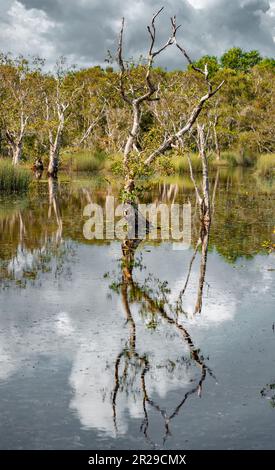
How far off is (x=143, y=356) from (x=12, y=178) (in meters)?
27.5

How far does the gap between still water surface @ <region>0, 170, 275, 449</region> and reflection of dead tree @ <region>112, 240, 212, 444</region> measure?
2 cm

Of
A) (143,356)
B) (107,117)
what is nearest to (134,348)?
(143,356)

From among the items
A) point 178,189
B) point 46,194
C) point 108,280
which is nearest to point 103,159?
point 178,189

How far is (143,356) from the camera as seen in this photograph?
10.6m

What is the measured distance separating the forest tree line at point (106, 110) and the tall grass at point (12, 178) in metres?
7.00

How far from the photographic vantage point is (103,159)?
6088cm

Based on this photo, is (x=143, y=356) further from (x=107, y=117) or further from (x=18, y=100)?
(x=107, y=117)

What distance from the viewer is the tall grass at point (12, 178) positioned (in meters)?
36.4

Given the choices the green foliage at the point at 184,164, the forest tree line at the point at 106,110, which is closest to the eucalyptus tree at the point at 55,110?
the forest tree line at the point at 106,110

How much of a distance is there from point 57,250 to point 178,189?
23.2 metres

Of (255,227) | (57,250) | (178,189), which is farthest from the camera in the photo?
(178,189)

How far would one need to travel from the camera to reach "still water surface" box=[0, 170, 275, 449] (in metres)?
8.16

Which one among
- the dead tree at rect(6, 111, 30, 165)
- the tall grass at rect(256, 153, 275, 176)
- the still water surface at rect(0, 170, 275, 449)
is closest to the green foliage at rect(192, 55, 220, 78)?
the tall grass at rect(256, 153, 275, 176)
